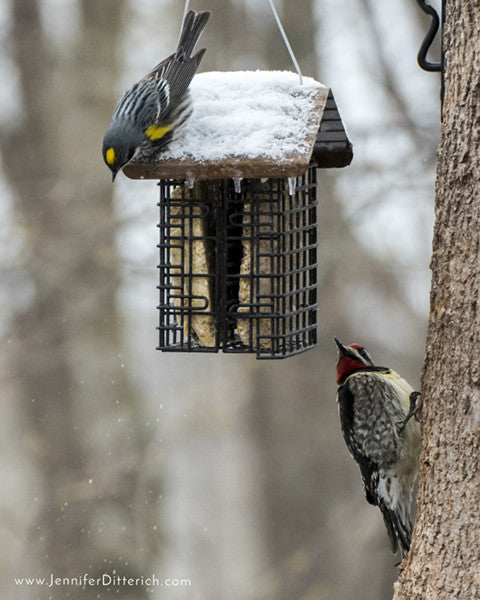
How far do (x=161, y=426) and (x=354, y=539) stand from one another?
2.13 m

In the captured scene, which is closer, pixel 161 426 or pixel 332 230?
pixel 332 230

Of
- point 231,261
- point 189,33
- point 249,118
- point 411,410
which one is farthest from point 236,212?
point 411,410

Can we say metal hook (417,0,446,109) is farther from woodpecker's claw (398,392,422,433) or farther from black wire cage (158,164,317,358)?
woodpecker's claw (398,392,422,433)

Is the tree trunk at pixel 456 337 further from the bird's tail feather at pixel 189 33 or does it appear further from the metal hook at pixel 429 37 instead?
the bird's tail feather at pixel 189 33

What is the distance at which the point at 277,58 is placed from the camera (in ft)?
28.4

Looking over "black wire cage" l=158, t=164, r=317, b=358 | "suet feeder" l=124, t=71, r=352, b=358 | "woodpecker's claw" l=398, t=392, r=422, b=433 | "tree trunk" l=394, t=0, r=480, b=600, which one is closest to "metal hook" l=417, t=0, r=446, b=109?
"tree trunk" l=394, t=0, r=480, b=600

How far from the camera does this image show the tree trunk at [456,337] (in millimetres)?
3252

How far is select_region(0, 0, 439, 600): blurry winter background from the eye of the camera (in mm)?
8203

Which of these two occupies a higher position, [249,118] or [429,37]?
[429,37]

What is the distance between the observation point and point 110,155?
364 cm

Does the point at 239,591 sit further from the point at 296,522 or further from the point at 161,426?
the point at 161,426

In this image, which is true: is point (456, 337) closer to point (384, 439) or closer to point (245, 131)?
point (245, 131)

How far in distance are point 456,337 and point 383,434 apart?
1.32 meters

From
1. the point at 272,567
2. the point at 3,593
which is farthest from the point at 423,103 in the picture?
the point at 3,593
